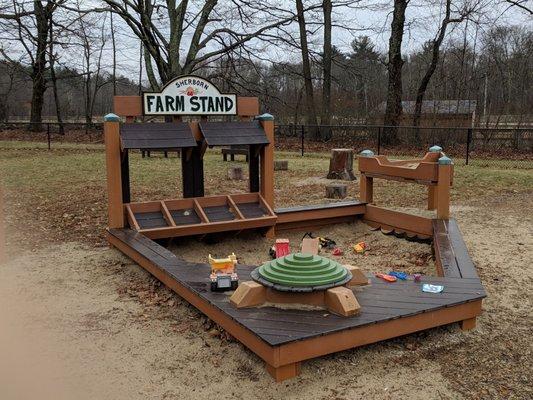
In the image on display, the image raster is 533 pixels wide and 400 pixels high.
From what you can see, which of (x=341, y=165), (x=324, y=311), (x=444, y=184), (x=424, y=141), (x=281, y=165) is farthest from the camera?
(x=424, y=141)

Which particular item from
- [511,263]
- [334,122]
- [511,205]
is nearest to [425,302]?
[511,263]

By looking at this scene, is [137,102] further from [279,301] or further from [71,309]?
[279,301]

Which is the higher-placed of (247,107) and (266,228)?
(247,107)

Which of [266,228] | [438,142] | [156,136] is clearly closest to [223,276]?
[156,136]

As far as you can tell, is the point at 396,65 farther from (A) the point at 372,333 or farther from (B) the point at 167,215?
(A) the point at 372,333

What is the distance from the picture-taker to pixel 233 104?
6.45 m

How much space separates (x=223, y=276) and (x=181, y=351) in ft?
2.09

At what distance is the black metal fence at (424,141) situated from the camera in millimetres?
16281

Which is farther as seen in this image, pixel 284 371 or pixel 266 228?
pixel 266 228

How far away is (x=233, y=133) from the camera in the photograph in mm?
6348

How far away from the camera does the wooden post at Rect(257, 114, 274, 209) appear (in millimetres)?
6648

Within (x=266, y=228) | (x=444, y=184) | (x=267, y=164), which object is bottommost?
(x=266, y=228)

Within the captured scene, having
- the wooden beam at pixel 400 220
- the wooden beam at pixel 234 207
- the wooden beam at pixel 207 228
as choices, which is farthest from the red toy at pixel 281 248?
the wooden beam at pixel 400 220

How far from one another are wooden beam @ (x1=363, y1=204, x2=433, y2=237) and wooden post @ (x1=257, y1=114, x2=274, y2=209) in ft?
4.82
